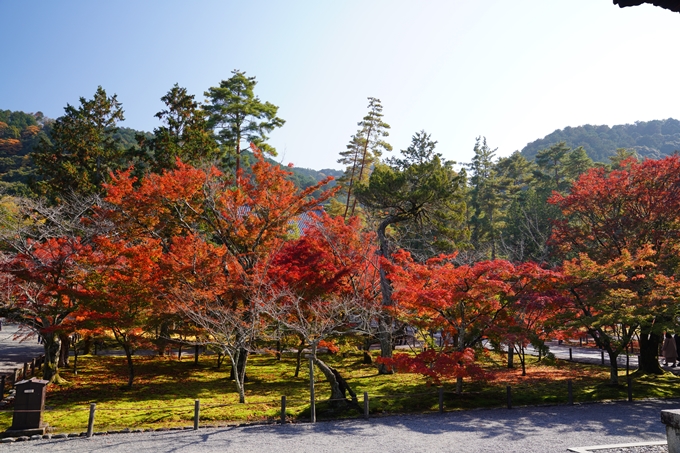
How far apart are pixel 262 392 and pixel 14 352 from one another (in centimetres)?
1762

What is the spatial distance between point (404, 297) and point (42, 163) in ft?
73.5

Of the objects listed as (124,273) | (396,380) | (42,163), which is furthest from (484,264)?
(42,163)

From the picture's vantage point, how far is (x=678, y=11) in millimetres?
3977

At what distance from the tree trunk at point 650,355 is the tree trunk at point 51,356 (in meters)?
21.7

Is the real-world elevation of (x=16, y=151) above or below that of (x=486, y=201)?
above

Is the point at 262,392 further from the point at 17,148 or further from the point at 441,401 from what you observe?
the point at 17,148

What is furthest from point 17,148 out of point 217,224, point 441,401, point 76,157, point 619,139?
point 619,139

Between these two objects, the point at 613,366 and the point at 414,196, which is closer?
the point at 613,366

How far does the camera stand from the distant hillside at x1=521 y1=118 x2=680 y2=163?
134100mm

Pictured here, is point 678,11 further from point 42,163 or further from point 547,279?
point 42,163

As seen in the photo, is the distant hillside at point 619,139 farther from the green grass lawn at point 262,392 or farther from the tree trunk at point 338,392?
the tree trunk at point 338,392

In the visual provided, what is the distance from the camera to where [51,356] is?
52.2ft

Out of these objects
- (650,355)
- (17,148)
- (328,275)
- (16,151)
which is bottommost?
(650,355)

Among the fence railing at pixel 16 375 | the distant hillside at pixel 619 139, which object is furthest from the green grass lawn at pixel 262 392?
the distant hillside at pixel 619 139
